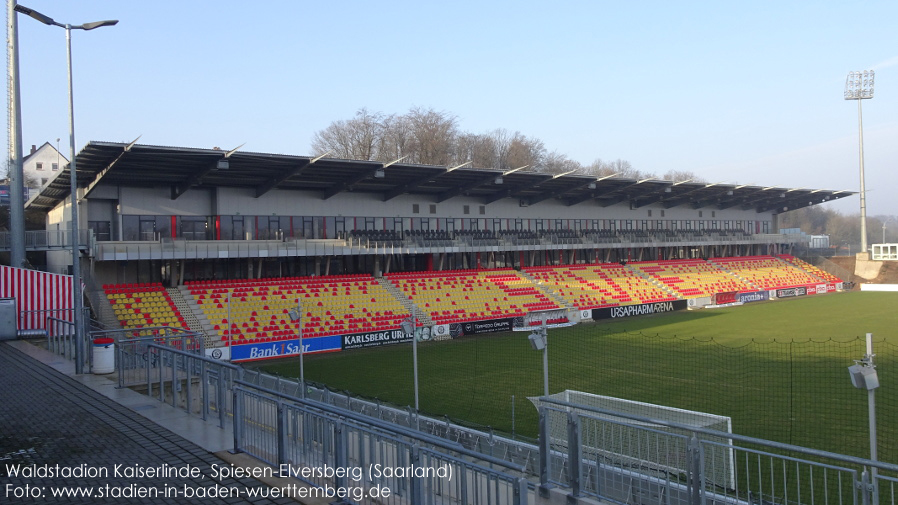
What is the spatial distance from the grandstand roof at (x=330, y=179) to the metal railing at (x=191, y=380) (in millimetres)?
18359

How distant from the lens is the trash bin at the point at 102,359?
1517 cm

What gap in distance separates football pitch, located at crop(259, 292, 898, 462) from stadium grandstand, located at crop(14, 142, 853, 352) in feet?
13.0

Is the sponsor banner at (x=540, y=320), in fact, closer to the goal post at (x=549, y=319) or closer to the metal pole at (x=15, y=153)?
the goal post at (x=549, y=319)

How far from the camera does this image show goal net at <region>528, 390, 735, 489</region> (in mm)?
8539

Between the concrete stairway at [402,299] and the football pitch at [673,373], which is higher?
the concrete stairway at [402,299]

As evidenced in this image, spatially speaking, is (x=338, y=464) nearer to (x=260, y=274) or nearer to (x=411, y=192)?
(x=260, y=274)

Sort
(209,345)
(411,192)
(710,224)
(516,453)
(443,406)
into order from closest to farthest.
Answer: (516,453), (443,406), (209,345), (411,192), (710,224)

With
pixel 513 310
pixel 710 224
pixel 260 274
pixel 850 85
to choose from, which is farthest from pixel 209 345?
pixel 850 85

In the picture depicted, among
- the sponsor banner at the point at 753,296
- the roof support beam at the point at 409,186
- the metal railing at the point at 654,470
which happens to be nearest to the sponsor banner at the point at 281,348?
the roof support beam at the point at 409,186

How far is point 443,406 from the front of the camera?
19828mm

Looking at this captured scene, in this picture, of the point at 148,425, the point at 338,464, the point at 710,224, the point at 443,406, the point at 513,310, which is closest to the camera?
the point at 338,464

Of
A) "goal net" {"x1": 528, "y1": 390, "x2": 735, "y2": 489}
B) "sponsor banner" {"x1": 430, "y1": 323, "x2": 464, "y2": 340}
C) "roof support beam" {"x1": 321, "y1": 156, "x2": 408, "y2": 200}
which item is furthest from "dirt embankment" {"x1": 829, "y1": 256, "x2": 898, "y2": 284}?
"goal net" {"x1": 528, "y1": 390, "x2": 735, "y2": 489}

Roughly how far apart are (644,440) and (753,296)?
161 feet

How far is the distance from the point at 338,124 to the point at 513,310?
36844 millimetres
